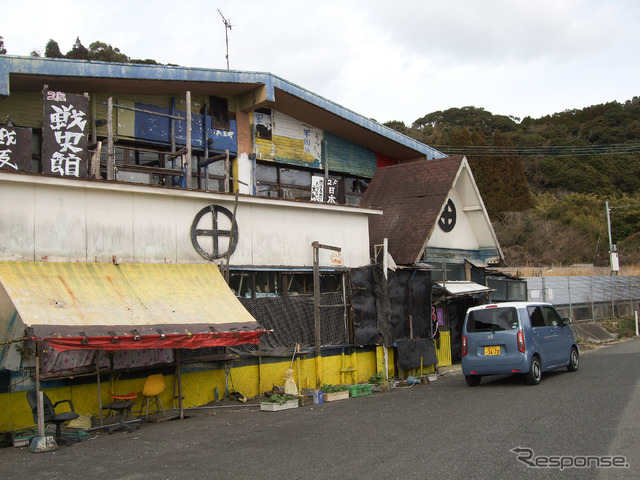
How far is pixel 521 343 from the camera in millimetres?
14242

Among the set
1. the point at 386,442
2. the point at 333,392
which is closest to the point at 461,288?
the point at 333,392

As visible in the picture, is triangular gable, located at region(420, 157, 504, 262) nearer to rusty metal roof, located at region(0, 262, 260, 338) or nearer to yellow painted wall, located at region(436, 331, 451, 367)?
A: yellow painted wall, located at region(436, 331, 451, 367)

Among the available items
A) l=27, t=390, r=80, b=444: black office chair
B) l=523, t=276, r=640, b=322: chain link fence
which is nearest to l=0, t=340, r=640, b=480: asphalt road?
l=27, t=390, r=80, b=444: black office chair

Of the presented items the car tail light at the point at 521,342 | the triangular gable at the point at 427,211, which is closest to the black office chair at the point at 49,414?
the car tail light at the point at 521,342

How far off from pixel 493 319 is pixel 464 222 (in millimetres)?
8245

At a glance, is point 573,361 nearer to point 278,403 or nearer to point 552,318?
point 552,318

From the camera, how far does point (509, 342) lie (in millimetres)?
14391

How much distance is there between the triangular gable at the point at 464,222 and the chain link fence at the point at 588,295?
487 centimetres

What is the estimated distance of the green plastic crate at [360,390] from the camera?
48.8ft

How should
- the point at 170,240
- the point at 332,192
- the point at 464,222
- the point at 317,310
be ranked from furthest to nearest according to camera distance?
the point at 464,222 < the point at 332,192 < the point at 317,310 < the point at 170,240

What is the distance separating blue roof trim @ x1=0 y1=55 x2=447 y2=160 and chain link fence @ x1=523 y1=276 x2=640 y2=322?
11.6 metres

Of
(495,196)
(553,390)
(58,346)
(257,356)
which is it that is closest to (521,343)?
(553,390)

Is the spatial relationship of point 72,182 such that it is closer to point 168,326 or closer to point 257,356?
point 168,326

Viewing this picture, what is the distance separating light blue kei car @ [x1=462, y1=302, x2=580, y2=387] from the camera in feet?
47.0
